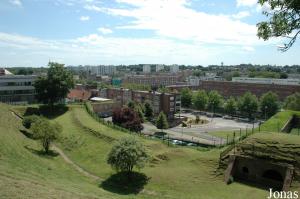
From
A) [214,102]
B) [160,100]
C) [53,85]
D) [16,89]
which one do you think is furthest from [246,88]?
[16,89]

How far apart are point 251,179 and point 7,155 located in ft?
85.5

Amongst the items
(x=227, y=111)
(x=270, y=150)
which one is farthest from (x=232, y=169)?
(x=227, y=111)

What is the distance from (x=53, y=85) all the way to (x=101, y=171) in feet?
114

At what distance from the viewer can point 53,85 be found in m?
67.1

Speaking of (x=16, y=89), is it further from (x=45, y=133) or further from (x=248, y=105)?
(x=248, y=105)

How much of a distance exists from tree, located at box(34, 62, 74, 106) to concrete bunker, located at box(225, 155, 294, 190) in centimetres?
4388

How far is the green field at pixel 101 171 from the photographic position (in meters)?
24.3

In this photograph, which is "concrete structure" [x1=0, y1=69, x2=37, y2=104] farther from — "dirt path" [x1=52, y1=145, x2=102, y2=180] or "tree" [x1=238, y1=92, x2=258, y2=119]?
"tree" [x1=238, y1=92, x2=258, y2=119]

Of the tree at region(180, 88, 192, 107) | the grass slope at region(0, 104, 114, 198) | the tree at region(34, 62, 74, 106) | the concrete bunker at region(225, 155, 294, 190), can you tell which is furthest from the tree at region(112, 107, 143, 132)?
the tree at region(180, 88, 192, 107)

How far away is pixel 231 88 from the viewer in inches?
5561

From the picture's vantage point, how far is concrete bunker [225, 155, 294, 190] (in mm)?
32656

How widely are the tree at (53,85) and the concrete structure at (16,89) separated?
17.3 m

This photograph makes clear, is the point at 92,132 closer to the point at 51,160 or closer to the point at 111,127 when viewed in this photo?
the point at 111,127

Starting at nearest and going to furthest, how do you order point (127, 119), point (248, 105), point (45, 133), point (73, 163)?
1. point (73, 163)
2. point (45, 133)
3. point (127, 119)
4. point (248, 105)
